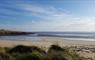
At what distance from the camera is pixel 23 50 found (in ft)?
22.4

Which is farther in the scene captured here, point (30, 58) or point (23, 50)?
point (23, 50)

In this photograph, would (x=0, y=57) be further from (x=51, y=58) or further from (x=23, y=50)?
(x=51, y=58)

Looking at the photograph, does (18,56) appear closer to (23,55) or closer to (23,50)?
(23,55)

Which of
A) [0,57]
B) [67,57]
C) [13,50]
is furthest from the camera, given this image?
[13,50]

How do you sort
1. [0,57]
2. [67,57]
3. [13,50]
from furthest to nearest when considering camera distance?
[13,50]
[67,57]
[0,57]

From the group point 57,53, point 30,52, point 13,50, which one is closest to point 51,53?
point 57,53

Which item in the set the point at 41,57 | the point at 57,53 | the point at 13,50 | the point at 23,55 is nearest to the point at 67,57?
the point at 57,53

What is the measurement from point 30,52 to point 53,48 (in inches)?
38.4

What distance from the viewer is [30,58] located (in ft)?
20.0

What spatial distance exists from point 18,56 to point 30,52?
487mm

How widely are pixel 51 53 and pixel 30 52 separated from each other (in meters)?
0.69

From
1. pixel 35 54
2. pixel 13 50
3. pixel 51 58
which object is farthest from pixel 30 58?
pixel 13 50

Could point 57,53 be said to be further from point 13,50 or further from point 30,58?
point 13,50

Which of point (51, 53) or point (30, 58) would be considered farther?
point (51, 53)
